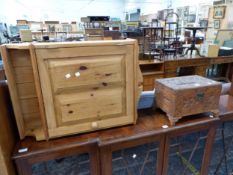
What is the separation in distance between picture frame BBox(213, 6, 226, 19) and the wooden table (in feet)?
19.4

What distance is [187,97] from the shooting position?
877 millimetres

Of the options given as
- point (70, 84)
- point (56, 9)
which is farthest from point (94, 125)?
point (56, 9)

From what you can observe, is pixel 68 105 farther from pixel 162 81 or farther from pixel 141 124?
pixel 162 81

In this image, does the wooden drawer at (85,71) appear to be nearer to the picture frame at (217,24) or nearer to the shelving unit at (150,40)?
the shelving unit at (150,40)

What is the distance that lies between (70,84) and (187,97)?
1.79 feet

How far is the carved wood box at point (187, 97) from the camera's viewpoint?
0.87m

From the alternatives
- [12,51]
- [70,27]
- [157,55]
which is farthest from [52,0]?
[12,51]

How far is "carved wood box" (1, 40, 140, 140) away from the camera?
27.7 inches

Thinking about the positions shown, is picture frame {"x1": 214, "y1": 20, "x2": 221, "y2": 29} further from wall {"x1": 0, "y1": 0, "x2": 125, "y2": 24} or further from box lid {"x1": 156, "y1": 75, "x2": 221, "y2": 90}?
wall {"x1": 0, "y1": 0, "x2": 125, "y2": 24}

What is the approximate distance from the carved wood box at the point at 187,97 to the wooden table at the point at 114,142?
0.06 m

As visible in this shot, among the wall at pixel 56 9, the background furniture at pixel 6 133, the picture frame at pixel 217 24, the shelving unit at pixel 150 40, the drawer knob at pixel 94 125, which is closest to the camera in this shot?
the background furniture at pixel 6 133

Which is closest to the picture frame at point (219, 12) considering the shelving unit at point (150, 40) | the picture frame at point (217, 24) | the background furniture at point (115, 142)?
the picture frame at point (217, 24)

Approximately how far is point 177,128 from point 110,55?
484mm

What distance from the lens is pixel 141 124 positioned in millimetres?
930
